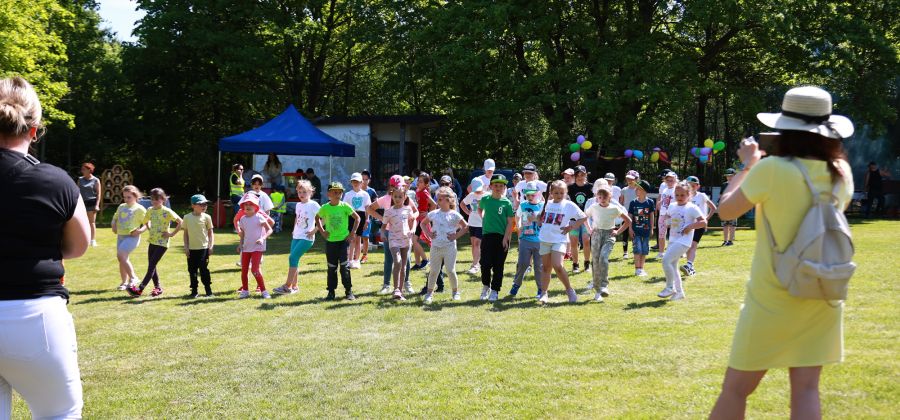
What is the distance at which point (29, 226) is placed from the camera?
3117 millimetres

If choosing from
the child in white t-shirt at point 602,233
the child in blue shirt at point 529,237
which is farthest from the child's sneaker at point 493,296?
the child in white t-shirt at point 602,233

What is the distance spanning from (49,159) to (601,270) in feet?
132

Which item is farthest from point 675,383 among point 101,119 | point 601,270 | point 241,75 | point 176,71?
point 101,119

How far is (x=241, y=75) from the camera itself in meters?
37.8

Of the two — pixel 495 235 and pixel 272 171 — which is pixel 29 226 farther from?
pixel 272 171

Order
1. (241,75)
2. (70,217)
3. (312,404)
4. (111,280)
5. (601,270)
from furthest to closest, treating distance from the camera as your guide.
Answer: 1. (241,75)
2. (111,280)
3. (601,270)
4. (312,404)
5. (70,217)

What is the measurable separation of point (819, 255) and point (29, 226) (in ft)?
10.8

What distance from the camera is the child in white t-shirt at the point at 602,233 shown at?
11203 mm

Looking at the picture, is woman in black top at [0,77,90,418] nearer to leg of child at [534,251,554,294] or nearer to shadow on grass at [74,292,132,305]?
leg of child at [534,251,554,294]

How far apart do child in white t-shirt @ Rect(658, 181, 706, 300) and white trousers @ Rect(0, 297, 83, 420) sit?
8965 mm

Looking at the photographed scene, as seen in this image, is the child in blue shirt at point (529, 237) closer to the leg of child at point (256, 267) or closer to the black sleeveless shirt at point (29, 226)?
the leg of child at point (256, 267)

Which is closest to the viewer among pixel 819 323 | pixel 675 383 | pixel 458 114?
pixel 819 323

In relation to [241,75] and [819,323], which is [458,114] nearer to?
[241,75]

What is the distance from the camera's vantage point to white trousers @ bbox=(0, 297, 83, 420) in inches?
119
